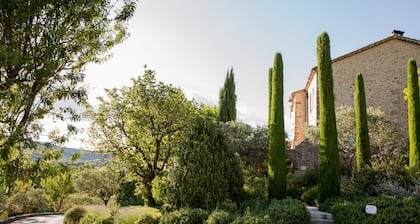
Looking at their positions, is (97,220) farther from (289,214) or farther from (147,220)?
(289,214)

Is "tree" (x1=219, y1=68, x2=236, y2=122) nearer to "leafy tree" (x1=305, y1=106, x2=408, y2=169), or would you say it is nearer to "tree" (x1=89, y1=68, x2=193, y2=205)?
"leafy tree" (x1=305, y1=106, x2=408, y2=169)

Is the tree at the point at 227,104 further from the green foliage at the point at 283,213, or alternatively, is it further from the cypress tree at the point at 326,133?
the green foliage at the point at 283,213

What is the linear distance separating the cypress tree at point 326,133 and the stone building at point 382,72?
8.62 meters

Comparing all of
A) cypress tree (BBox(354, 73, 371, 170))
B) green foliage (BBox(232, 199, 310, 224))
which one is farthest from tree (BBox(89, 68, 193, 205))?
cypress tree (BBox(354, 73, 371, 170))

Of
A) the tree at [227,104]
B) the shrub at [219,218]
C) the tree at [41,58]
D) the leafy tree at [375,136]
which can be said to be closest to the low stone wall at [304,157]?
the leafy tree at [375,136]

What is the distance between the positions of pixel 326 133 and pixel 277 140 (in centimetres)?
204

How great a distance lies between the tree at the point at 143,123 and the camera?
13516mm

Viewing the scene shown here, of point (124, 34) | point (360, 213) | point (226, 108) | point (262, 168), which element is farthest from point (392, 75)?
point (124, 34)

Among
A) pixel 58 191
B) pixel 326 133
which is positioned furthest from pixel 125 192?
pixel 58 191

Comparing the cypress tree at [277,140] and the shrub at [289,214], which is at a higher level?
the cypress tree at [277,140]

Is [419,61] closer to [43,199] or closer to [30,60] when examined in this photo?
[30,60]

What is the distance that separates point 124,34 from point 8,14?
96.1 inches

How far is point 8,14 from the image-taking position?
511 centimetres

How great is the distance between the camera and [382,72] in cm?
2377
